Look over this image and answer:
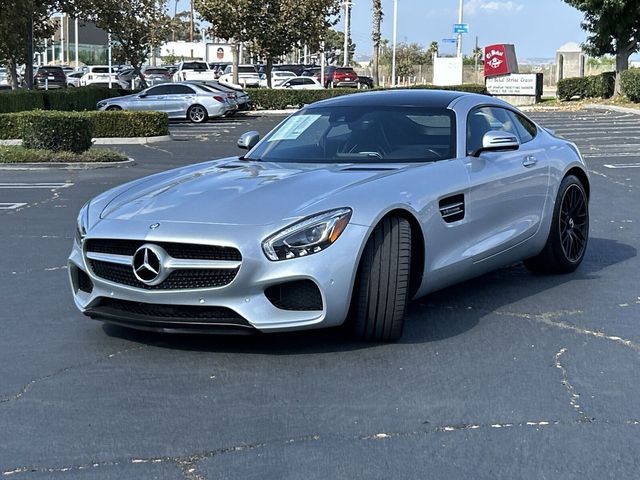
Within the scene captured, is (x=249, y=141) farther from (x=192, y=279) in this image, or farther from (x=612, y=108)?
(x=612, y=108)

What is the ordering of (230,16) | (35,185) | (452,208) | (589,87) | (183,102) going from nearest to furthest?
(452,208) < (35,185) < (183,102) < (230,16) < (589,87)

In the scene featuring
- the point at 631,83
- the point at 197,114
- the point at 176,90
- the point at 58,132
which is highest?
the point at 631,83

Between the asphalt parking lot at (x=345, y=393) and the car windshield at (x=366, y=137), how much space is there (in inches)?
41.0

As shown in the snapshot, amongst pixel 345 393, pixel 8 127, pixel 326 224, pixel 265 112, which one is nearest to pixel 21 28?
pixel 8 127

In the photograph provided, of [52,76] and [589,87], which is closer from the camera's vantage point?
[589,87]

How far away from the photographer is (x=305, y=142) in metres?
6.48

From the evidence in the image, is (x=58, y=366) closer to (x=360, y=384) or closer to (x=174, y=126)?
(x=360, y=384)

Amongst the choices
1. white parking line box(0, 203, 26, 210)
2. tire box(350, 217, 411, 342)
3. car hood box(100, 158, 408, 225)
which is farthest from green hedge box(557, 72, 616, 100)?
tire box(350, 217, 411, 342)

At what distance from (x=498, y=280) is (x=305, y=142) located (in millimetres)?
1882

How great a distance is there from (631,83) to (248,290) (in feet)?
115

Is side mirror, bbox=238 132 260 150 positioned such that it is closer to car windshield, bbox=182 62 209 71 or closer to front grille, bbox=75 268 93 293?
front grille, bbox=75 268 93 293

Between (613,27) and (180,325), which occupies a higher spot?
(613,27)

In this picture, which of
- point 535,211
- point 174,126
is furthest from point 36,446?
point 174,126

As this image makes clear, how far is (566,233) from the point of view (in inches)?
281
